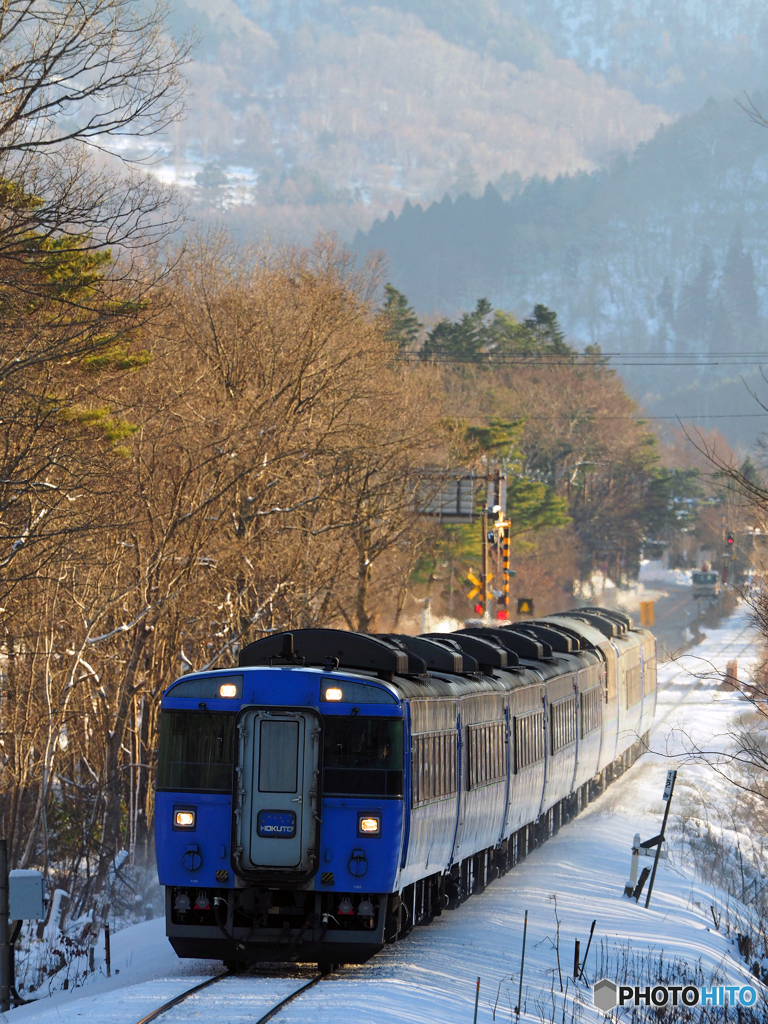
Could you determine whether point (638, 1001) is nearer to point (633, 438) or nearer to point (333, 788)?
point (333, 788)

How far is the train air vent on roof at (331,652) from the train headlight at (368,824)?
1.40 m

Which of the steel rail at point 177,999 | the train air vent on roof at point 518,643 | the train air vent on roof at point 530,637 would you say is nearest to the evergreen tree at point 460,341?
the train air vent on roof at point 530,637

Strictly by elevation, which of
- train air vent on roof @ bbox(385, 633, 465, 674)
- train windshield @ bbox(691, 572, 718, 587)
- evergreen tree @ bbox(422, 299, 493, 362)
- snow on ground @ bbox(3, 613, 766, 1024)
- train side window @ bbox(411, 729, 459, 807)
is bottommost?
snow on ground @ bbox(3, 613, 766, 1024)

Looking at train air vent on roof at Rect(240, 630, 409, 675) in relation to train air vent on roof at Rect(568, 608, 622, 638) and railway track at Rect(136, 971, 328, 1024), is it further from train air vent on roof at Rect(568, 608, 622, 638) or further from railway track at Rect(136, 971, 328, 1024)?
train air vent on roof at Rect(568, 608, 622, 638)

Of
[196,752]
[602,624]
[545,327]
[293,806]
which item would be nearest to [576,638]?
[602,624]

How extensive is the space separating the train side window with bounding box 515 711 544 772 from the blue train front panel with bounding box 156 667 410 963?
602 centimetres

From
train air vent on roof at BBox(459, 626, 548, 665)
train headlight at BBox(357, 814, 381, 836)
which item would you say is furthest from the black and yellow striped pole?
train headlight at BBox(357, 814, 381, 836)

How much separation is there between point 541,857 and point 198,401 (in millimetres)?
14438

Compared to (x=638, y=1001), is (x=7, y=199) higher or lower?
higher

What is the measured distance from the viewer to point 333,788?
11562 mm

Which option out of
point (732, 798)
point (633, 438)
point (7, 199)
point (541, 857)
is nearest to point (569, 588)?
point (633, 438)

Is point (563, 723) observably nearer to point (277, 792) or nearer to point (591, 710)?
point (591, 710)

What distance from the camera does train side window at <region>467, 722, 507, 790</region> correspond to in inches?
579

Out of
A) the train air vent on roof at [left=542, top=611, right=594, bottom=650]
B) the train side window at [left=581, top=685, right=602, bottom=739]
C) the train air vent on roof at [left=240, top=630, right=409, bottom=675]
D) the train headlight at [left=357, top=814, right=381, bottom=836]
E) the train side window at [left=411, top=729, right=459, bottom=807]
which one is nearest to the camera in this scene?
the train headlight at [left=357, top=814, right=381, bottom=836]
